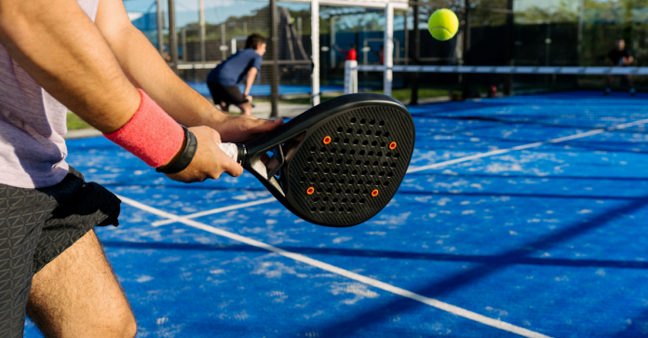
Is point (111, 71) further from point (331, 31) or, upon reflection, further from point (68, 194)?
point (331, 31)

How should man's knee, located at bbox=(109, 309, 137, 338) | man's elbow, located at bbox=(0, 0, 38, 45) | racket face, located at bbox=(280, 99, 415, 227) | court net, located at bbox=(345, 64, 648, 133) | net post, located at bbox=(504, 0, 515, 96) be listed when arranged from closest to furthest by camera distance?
man's elbow, located at bbox=(0, 0, 38, 45) < racket face, located at bbox=(280, 99, 415, 227) < man's knee, located at bbox=(109, 309, 137, 338) < court net, located at bbox=(345, 64, 648, 133) < net post, located at bbox=(504, 0, 515, 96)

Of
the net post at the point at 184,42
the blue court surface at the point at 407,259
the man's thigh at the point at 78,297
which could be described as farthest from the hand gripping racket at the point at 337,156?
the net post at the point at 184,42

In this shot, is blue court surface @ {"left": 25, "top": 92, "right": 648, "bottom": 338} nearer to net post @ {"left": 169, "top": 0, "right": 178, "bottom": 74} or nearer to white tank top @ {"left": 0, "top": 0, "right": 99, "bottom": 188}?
white tank top @ {"left": 0, "top": 0, "right": 99, "bottom": 188}

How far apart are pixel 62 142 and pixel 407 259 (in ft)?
8.34

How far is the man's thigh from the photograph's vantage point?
1.41m

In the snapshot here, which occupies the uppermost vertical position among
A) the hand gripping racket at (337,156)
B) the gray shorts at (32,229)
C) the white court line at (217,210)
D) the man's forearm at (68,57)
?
the man's forearm at (68,57)

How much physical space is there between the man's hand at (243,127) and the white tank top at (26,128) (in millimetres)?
372

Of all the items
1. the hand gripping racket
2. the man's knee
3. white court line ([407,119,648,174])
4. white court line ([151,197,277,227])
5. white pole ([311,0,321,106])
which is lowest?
white court line ([151,197,277,227])

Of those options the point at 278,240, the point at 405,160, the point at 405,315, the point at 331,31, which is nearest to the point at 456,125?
the point at 278,240

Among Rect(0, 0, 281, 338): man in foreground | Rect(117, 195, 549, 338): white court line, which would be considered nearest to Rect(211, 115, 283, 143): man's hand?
Rect(0, 0, 281, 338): man in foreground

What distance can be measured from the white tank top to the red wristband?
Answer: 0.23 metres

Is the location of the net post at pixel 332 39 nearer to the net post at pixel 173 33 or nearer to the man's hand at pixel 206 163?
the net post at pixel 173 33

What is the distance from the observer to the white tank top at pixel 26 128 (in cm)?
112

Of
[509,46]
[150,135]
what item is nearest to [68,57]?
[150,135]
